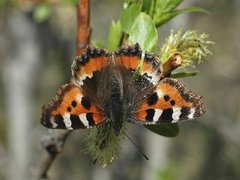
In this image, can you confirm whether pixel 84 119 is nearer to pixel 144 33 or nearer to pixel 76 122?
pixel 76 122

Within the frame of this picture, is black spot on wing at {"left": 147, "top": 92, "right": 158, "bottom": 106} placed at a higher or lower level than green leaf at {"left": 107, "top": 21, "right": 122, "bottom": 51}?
lower

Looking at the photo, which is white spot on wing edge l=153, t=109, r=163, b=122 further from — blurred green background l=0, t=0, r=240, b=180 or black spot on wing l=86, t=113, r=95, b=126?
blurred green background l=0, t=0, r=240, b=180

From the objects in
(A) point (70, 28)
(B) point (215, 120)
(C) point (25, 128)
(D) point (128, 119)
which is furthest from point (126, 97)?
(A) point (70, 28)

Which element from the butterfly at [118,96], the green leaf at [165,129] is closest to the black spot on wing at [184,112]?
the butterfly at [118,96]

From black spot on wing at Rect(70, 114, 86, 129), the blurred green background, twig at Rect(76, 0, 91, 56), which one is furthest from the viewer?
the blurred green background

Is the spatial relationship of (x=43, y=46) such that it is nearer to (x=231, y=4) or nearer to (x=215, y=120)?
(x=215, y=120)

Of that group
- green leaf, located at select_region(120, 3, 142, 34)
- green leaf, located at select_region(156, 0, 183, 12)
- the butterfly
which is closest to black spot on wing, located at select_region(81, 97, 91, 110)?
the butterfly
